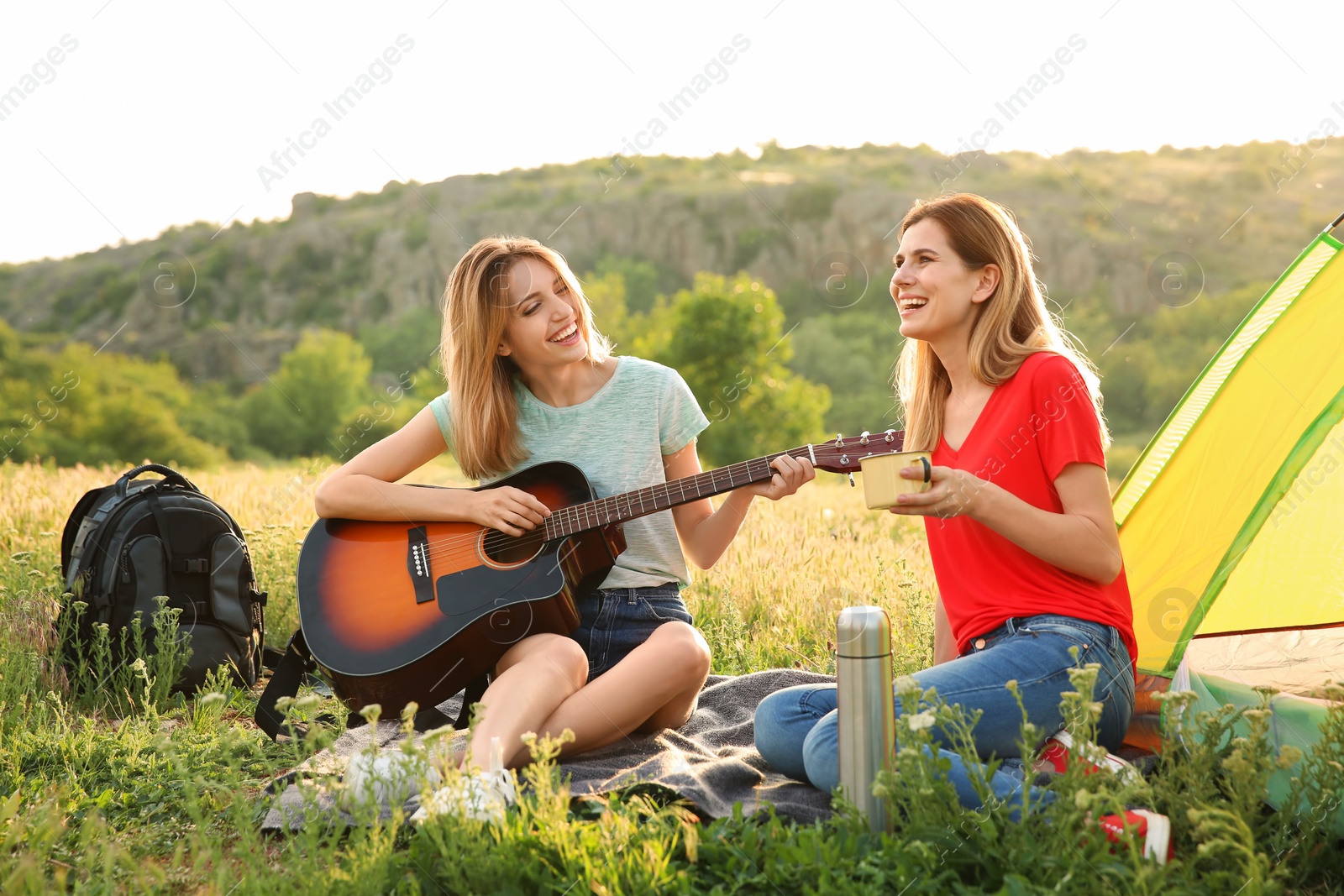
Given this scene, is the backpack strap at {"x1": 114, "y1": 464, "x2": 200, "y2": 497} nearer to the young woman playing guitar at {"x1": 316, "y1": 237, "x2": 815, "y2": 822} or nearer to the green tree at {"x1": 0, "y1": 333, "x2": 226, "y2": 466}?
the young woman playing guitar at {"x1": 316, "y1": 237, "x2": 815, "y2": 822}

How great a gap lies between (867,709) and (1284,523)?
58.2 inches

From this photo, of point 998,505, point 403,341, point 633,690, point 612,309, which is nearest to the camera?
point 998,505

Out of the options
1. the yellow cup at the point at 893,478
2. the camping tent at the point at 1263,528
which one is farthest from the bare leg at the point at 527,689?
the camping tent at the point at 1263,528

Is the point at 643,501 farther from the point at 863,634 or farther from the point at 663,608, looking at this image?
the point at 863,634

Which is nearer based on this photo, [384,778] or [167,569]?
[384,778]

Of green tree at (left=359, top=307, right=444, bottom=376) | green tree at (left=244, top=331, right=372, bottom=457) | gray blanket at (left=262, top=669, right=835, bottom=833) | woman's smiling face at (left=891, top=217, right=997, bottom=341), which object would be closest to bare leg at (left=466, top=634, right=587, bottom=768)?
gray blanket at (left=262, top=669, right=835, bottom=833)

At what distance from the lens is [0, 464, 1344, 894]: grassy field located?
6.45 ft

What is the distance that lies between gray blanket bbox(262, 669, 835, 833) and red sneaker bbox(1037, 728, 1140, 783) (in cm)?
56

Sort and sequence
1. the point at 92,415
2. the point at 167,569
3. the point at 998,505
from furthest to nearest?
the point at 92,415, the point at 167,569, the point at 998,505

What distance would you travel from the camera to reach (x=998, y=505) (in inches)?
96.7

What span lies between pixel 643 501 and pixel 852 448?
66 centimetres

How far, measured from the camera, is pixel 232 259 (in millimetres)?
74938

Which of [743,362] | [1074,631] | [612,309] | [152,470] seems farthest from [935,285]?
[612,309]

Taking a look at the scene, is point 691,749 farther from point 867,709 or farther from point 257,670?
point 257,670
